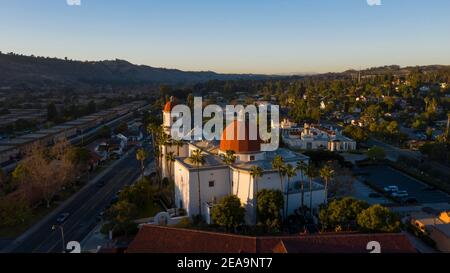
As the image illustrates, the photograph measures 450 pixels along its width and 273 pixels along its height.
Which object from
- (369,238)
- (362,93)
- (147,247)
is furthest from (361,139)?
(362,93)

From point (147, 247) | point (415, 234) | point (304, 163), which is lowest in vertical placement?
point (415, 234)

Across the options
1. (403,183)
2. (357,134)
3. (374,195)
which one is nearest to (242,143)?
(374,195)

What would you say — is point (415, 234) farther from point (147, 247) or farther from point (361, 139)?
point (361, 139)

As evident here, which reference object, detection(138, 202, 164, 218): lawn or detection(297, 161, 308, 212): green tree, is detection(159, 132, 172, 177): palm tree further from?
detection(297, 161, 308, 212): green tree

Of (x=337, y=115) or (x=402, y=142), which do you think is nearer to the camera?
(x=402, y=142)

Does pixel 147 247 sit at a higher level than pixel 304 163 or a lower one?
lower

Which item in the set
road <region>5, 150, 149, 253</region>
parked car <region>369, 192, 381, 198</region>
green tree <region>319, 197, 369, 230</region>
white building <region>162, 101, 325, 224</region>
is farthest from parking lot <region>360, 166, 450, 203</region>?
road <region>5, 150, 149, 253</region>

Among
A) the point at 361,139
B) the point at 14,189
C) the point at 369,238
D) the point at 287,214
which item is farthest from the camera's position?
the point at 361,139
